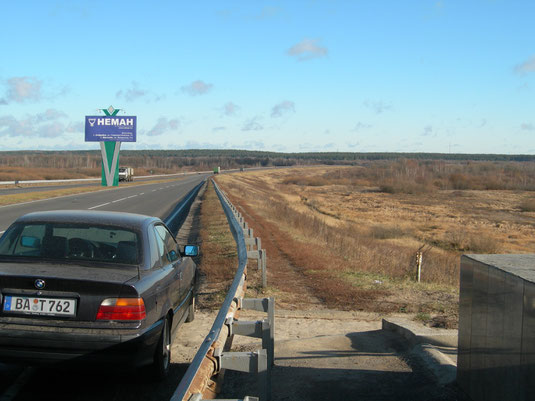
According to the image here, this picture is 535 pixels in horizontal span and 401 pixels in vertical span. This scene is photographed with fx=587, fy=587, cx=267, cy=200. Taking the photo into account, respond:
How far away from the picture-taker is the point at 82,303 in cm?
451

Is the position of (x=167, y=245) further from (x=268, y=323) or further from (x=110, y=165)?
(x=110, y=165)

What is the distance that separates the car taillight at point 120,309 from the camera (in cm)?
454

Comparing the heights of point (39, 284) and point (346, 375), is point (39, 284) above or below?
above

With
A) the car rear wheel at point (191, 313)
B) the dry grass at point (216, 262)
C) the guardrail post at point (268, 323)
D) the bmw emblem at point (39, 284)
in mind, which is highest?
the bmw emblem at point (39, 284)

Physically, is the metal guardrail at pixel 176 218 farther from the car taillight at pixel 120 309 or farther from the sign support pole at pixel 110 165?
the car taillight at pixel 120 309

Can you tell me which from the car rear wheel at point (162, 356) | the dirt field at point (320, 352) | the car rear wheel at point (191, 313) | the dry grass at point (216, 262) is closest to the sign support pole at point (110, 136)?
the dry grass at point (216, 262)

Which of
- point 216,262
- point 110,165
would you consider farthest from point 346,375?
point 110,165

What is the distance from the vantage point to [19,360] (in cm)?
443

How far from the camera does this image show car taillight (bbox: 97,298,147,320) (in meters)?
4.54

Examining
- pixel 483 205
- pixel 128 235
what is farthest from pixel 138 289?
pixel 483 205

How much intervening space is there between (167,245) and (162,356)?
176 centimetres

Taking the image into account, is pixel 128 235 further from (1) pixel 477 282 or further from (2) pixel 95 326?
(1) pixel 477 282

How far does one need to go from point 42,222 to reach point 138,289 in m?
1.63

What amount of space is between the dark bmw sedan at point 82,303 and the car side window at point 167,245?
57cm
